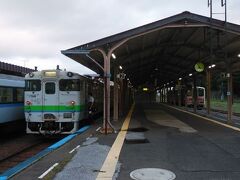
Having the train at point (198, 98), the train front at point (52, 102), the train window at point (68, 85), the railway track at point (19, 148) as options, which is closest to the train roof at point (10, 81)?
the train front at point (52, 102)

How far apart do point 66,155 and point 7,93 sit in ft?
25.5

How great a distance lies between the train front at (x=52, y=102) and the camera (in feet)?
55.0

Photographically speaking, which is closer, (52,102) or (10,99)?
(52,102)

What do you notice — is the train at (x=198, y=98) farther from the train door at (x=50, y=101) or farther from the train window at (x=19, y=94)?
the train door at (x=50, y=101)

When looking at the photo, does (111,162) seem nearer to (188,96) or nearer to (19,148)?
(19,148)

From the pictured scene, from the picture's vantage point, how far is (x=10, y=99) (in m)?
18.0

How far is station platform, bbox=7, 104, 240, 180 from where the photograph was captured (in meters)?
8.44

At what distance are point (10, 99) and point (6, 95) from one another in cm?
58

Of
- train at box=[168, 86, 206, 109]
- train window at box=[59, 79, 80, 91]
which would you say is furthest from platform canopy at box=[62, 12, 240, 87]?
train at box=[168, 86, 206, 109]

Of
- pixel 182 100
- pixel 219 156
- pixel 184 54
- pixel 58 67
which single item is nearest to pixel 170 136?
pixel 219 156

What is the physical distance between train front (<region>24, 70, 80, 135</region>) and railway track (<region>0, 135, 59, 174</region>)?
0.70 m

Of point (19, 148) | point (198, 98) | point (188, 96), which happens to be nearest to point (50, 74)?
point (19, 148)

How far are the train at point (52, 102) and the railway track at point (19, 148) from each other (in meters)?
0.67

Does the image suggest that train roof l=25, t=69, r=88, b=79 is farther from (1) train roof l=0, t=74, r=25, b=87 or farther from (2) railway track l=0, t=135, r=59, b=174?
(2) railway track l=0, t=135, r=59, b=174
